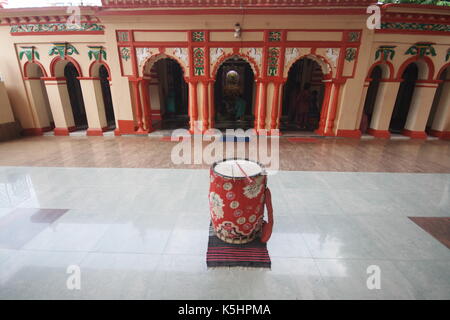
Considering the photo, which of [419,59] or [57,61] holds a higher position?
[419,59]

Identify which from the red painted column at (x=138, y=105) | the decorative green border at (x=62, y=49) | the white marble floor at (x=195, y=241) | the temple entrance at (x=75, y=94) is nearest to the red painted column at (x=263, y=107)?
the white marble floor at (x=195, y=241)

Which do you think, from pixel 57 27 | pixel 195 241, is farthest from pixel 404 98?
pixel 57 27

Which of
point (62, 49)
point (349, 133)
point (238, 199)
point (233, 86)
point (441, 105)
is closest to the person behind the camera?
point (238, 199)

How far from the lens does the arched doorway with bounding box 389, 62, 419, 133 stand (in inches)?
372

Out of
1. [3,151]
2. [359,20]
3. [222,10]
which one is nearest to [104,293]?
[3,151]

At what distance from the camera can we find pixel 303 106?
9469 mm

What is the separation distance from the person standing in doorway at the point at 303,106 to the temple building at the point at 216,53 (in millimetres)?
1482

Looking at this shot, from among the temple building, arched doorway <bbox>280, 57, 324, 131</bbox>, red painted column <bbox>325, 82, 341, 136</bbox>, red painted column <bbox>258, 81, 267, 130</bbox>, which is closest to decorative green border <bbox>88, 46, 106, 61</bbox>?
the temple building

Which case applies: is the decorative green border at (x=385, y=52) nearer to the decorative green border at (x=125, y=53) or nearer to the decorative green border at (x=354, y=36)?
the decorative green border at (x=354, y=36)

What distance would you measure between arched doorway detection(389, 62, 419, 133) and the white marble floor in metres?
7.15

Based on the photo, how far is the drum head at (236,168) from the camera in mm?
2215

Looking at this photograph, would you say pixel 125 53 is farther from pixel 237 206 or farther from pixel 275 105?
pixel 237 206

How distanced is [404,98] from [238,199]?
11644 mm

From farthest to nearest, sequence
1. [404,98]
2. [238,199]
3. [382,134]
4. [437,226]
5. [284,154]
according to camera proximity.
Answer: [404,98], [382,134], [284,154], [437,226], [238,199]
